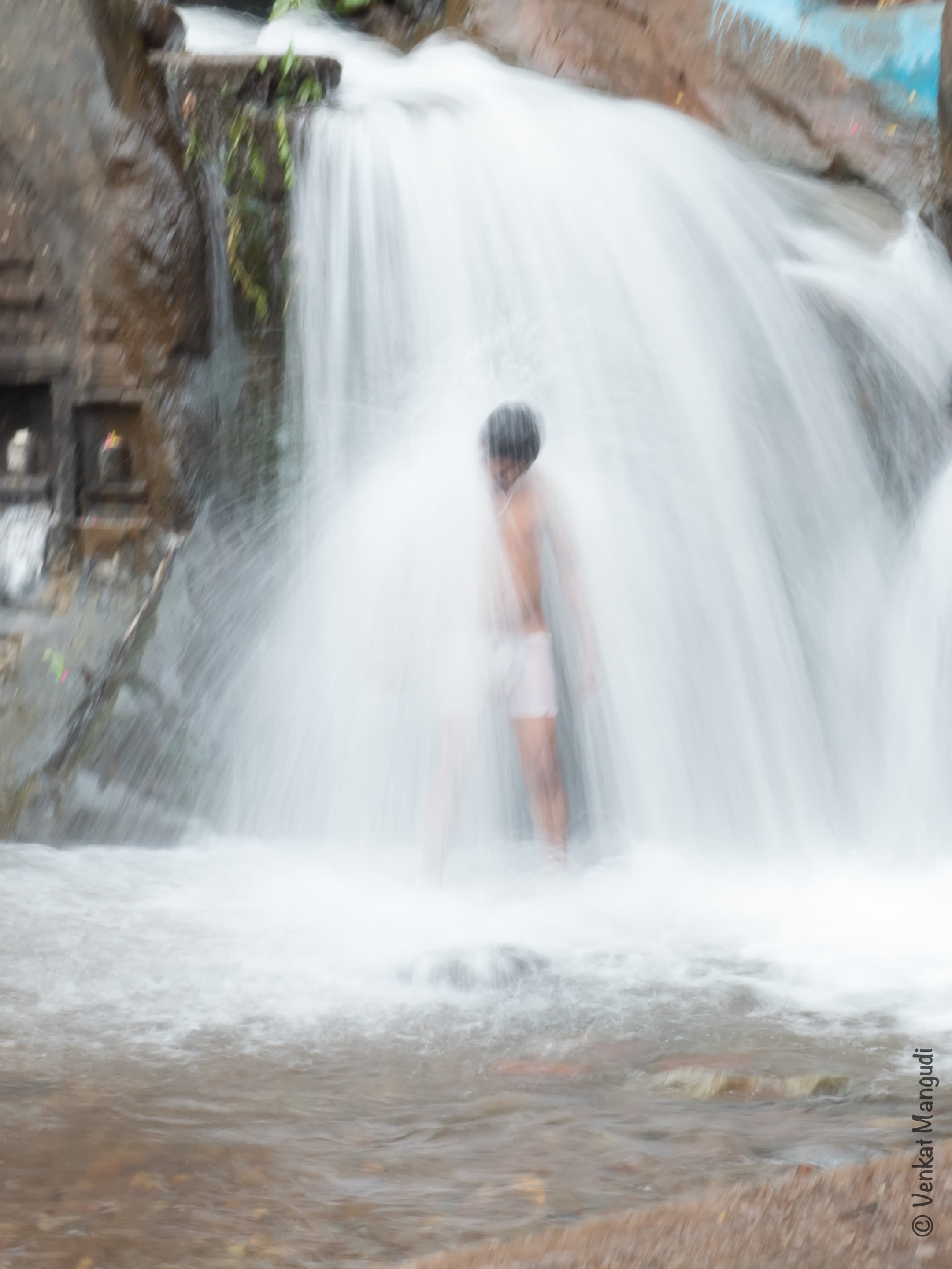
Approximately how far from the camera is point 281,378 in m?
6.86

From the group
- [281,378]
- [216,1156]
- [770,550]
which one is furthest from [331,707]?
[216,1156]

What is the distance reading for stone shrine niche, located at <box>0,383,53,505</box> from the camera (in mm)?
7152

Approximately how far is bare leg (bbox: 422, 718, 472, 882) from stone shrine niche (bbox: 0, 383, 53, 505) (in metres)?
2.99

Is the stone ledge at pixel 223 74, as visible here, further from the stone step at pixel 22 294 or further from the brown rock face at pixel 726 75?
the brown rock face at pixel 726 75

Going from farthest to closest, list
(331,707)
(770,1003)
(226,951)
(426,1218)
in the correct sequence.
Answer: (331,707)
(226,951)
(770,1003)
(426,1218)

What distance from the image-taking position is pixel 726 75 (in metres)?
9.34

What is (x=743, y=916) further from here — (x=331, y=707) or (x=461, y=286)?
(x=461, y=286)

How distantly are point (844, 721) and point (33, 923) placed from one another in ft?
12.4

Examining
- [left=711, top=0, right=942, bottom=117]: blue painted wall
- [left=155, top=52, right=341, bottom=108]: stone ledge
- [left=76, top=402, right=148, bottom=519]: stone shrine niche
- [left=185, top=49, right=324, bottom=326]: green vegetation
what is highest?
[left=711, top=0, right=942, bottom=117]: blue painted wall

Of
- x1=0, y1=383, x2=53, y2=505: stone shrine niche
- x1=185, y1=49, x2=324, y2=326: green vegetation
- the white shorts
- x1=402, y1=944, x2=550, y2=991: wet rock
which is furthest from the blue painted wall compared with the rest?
x1=402, y1=944, x2=550, y2=991: wet rock

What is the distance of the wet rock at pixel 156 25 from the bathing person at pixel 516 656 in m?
3.32

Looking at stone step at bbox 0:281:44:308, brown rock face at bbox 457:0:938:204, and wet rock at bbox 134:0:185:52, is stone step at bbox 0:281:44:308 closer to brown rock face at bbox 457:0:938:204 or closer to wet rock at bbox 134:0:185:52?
wet rock at bbox 134:0:185:52

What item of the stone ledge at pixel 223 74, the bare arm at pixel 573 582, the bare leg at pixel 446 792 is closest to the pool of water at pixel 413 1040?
the bare leg at pixel 446 792

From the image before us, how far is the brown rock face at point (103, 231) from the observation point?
6.75 metres
